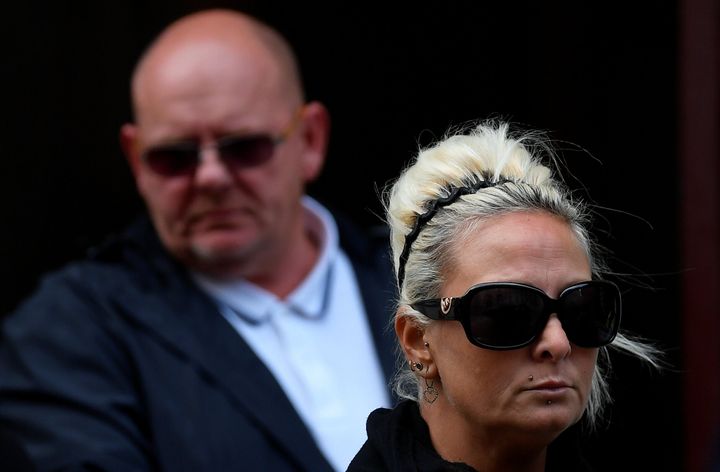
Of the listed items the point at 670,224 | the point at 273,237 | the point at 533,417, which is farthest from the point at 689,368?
the point at 533,417

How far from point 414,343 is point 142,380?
4.12ft

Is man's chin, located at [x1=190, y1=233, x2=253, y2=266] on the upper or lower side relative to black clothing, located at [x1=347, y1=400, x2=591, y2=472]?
lower

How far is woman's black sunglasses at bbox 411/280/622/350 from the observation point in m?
1.65

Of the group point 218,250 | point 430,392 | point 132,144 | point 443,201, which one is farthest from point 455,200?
point 132,144

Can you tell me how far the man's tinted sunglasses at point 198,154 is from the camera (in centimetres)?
312

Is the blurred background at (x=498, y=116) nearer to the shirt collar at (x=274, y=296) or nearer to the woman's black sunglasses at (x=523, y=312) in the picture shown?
the shirt collar at (x=274, y=296)

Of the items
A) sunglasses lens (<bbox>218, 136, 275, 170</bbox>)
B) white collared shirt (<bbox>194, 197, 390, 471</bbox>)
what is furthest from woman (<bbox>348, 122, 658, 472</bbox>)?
sunglasses lens (<bbox>218, 136, 275, 170</bbox>)

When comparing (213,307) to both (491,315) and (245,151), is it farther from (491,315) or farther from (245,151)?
(491,315)

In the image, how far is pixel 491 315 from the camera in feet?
5.44

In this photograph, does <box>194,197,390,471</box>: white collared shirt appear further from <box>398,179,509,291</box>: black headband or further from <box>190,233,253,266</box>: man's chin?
<box>398,179,509,291</box>: black headband

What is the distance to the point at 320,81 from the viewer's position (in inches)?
158

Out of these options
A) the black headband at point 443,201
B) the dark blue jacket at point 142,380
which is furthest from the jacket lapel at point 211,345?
the black headband at point 443,201

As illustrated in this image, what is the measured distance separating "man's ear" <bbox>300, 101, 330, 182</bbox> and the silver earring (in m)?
1.62

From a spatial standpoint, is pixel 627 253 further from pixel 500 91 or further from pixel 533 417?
pixel 533 417
